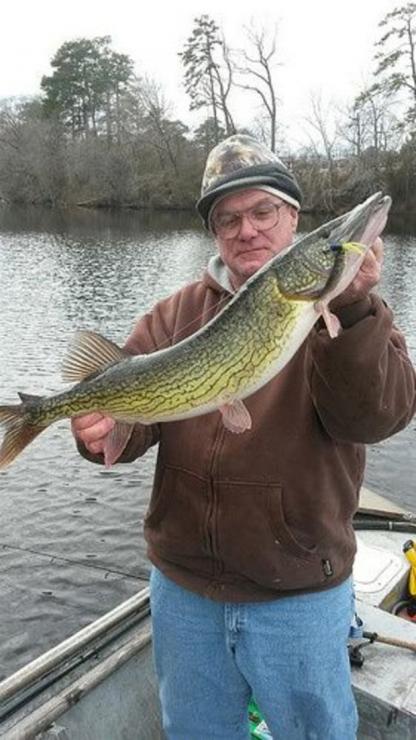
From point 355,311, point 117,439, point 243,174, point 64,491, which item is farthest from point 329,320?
point 64,491

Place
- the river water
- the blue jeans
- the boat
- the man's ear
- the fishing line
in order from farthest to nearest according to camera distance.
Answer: the fishing line < the river water < the boat < the man's ear < the blue jeans

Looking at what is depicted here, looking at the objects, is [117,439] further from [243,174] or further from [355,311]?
[243,174]

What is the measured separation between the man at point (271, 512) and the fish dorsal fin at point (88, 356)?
0.18 meters

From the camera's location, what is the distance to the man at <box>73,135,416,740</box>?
2205 millimetres

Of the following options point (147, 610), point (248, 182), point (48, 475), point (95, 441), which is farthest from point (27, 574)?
point (248, 182)

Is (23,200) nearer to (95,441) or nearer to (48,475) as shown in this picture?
(48,475)

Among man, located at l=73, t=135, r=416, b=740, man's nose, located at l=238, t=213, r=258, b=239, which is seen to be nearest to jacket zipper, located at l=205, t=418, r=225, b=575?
man, located at l=73, t=135, r=416, b=740

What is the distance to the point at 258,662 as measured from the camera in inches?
92.4

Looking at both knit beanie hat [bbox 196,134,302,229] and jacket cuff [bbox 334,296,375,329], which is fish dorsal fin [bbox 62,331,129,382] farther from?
jacket cuff [bbox 334,296,375,329]

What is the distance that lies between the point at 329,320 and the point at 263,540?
79 cm

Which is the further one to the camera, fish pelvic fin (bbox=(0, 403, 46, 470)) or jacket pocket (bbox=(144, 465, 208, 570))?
fish pelvic fin (bbox=(0, 403, 46, 470))

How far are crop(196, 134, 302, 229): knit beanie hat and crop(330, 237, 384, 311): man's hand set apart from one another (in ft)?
2.01

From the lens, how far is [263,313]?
85.3 inches

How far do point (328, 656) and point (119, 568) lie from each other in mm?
5464
